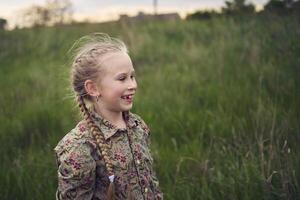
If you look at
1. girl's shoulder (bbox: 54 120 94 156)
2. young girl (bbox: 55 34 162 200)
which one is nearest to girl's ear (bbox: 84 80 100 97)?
young girl (bbox: 55 34 162 200)

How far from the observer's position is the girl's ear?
193 cm

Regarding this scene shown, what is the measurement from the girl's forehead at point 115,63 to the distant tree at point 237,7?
778 cm

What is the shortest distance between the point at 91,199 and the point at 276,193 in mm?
1190

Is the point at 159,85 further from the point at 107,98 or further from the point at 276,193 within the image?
the point at 107,98

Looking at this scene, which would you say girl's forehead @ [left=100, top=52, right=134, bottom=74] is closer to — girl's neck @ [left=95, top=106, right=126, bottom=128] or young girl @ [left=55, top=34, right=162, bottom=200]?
young girl @ [left=55, top=34, right=162, bottom=200]

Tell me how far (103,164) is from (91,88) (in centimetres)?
34

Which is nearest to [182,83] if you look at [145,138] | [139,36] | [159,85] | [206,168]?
[159,85]

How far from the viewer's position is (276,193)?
2.54 metres

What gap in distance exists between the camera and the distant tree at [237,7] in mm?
9531

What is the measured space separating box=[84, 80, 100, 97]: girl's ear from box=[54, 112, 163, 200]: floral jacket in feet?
0.29

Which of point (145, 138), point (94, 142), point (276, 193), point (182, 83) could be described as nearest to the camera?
point (94, 142)

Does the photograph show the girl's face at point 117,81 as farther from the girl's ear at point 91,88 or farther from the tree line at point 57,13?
the tree line at point 57,13

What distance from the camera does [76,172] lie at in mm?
1758

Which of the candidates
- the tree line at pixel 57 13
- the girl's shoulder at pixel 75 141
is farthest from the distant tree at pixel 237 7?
the girl's shoulder at pixel 75 141
